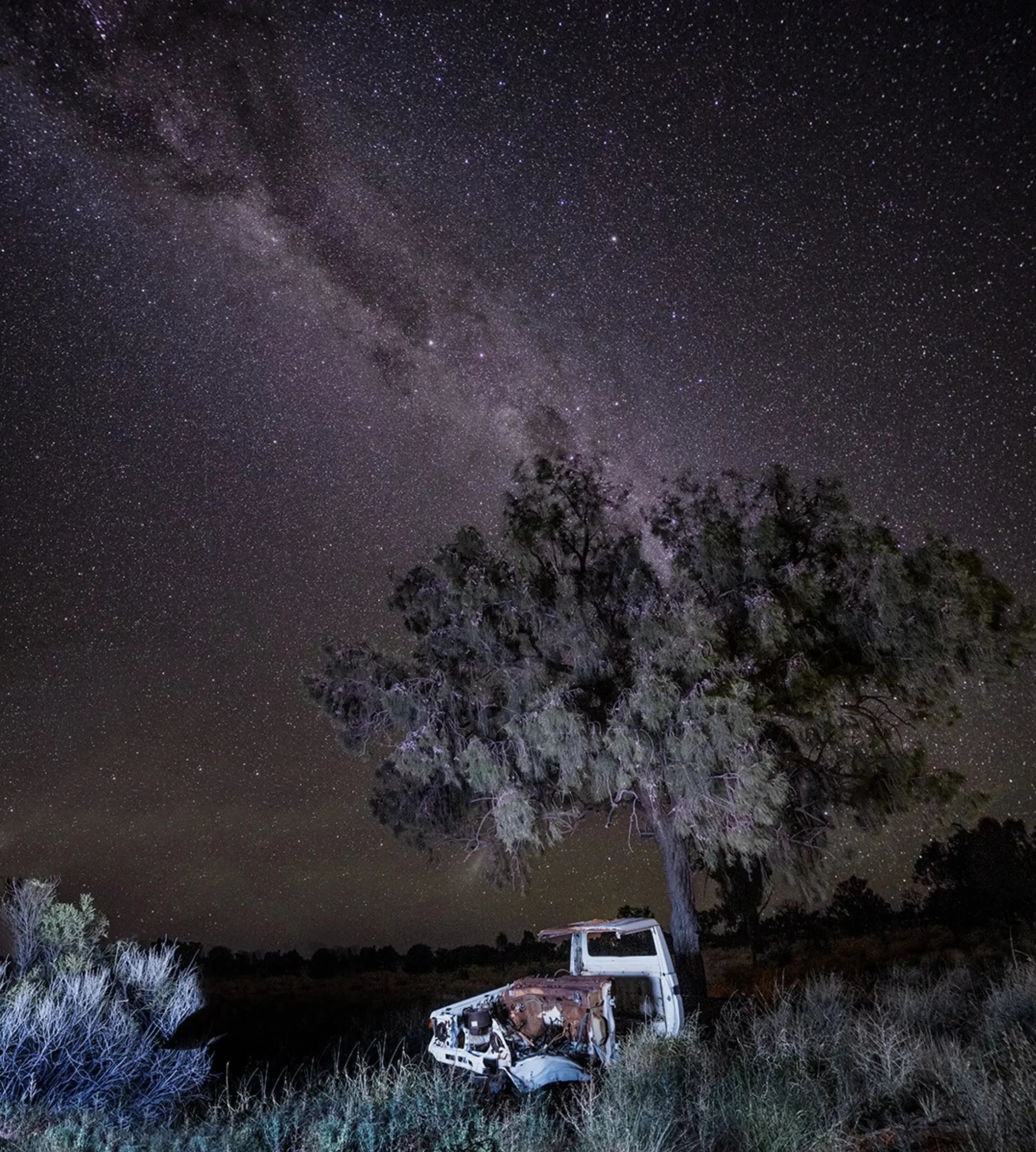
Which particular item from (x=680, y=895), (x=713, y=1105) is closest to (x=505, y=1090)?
(x=713, y=1105)

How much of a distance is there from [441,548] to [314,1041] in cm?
1059

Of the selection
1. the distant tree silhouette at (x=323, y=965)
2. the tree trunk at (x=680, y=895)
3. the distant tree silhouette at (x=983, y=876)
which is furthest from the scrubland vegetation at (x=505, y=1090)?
the distant tree silhouette at (x=323, y=965)

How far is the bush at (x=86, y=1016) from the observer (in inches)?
332

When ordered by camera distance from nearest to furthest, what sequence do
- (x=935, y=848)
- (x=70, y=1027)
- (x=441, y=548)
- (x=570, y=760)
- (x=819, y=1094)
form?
(x=819, y=1094), (x=70, y=1027), (x=570, y=760), (x=441, y=548), (x=935, y=848)

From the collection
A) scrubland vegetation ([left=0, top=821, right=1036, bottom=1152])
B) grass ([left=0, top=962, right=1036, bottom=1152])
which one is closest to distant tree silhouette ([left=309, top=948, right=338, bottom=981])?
scrubland vegetation ([left=0, top=821, right=1036, bottom=1152])

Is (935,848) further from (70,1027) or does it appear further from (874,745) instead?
(70,1027)

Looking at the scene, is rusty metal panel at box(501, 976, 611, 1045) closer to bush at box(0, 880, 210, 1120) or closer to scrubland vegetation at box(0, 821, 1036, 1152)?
scrubland vegetation at box(0, 821, 1036, 1152)

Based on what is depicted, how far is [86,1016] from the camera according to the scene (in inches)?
361

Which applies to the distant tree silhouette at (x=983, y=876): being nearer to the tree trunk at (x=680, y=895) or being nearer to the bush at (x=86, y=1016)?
the tree trunk at (x=680, y=895)

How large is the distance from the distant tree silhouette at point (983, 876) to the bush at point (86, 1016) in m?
23.2

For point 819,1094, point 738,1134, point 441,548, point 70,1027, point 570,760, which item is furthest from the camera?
point 441,548

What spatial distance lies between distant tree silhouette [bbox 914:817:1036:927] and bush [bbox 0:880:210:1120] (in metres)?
23.2

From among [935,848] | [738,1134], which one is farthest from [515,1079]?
[935,848]

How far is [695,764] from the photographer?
1108 centimetres
